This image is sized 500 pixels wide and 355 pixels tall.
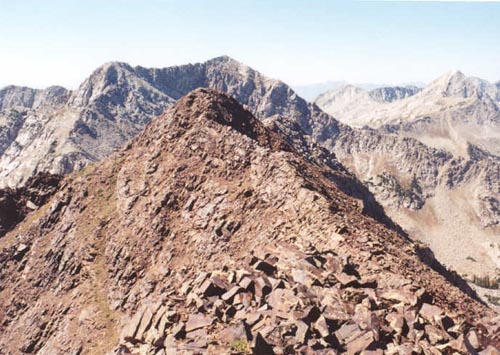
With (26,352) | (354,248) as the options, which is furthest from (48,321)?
(354,248)

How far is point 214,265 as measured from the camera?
39688 millimetres

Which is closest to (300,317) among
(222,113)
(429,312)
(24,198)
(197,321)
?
(197,321)

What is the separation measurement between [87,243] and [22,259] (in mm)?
13943

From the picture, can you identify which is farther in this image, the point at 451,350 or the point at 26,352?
the point at 26,352

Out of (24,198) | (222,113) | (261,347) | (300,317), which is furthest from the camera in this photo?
(24,198)

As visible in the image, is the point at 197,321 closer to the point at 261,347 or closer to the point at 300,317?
the point at 261,347

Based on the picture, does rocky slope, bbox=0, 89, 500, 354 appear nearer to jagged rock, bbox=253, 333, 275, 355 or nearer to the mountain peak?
jagged rock, bbox=253, 333, 275, 355

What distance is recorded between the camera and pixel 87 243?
56812 millimetres

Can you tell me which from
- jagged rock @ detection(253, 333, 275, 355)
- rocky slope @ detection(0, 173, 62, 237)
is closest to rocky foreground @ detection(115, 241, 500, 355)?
jagged rock @ detection(253, 333, 275, 355)

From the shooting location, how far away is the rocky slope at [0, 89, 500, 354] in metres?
22.8

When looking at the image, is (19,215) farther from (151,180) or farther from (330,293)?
(330,293)

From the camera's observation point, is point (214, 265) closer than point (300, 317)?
No

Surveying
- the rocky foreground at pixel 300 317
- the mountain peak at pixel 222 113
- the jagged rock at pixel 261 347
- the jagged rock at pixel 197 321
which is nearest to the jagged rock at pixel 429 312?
the rocky foreground at pixel 300 317

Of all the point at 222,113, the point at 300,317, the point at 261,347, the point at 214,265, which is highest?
the point at 222,113
